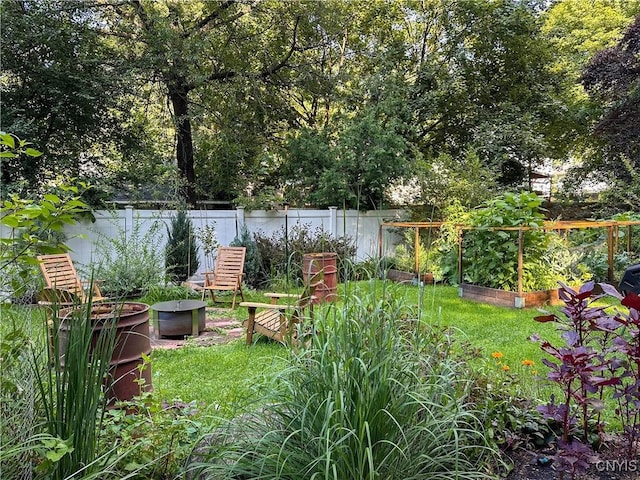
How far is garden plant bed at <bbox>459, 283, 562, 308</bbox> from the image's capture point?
19.1 ft

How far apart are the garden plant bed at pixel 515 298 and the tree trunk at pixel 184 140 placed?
20.1 feet

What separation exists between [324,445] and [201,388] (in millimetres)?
2122

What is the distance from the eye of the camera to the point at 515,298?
584 centimetres

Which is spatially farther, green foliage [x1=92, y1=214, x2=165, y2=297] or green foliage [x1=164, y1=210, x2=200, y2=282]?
green foliage [x1=164, y1=210, x2=200, y2=282]

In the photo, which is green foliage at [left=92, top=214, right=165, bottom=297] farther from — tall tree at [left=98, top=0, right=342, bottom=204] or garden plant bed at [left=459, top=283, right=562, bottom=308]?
garden plant bed at [left=459, top=283, right=562, bottom=308]

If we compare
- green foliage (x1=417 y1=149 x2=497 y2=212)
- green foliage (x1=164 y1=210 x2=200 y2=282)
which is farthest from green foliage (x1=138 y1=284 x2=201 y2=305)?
green foliage (x1=417 y1=149 x2=497 y2=212)

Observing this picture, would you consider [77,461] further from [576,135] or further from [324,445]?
[576,135]

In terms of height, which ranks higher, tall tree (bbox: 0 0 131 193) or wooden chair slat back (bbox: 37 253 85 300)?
tall tree (bbox: 0 0 131 193)

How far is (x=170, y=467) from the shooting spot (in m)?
1.68

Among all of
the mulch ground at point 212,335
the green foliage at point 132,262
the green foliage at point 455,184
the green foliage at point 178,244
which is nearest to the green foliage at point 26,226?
the mulch ground at point 212,335

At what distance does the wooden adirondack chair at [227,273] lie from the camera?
6.71m

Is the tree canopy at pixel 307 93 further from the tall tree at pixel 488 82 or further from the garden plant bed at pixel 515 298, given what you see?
the garden plant bed at pixel 515 298

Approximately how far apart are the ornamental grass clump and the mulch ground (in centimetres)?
314

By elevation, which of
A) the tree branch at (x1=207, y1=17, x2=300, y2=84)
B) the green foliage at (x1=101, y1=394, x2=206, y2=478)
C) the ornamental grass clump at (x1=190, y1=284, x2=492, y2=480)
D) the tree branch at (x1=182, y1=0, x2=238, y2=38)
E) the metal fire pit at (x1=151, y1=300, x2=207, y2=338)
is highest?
the tree branch at (x1=182, y1=0, x2=238, y2=38)
